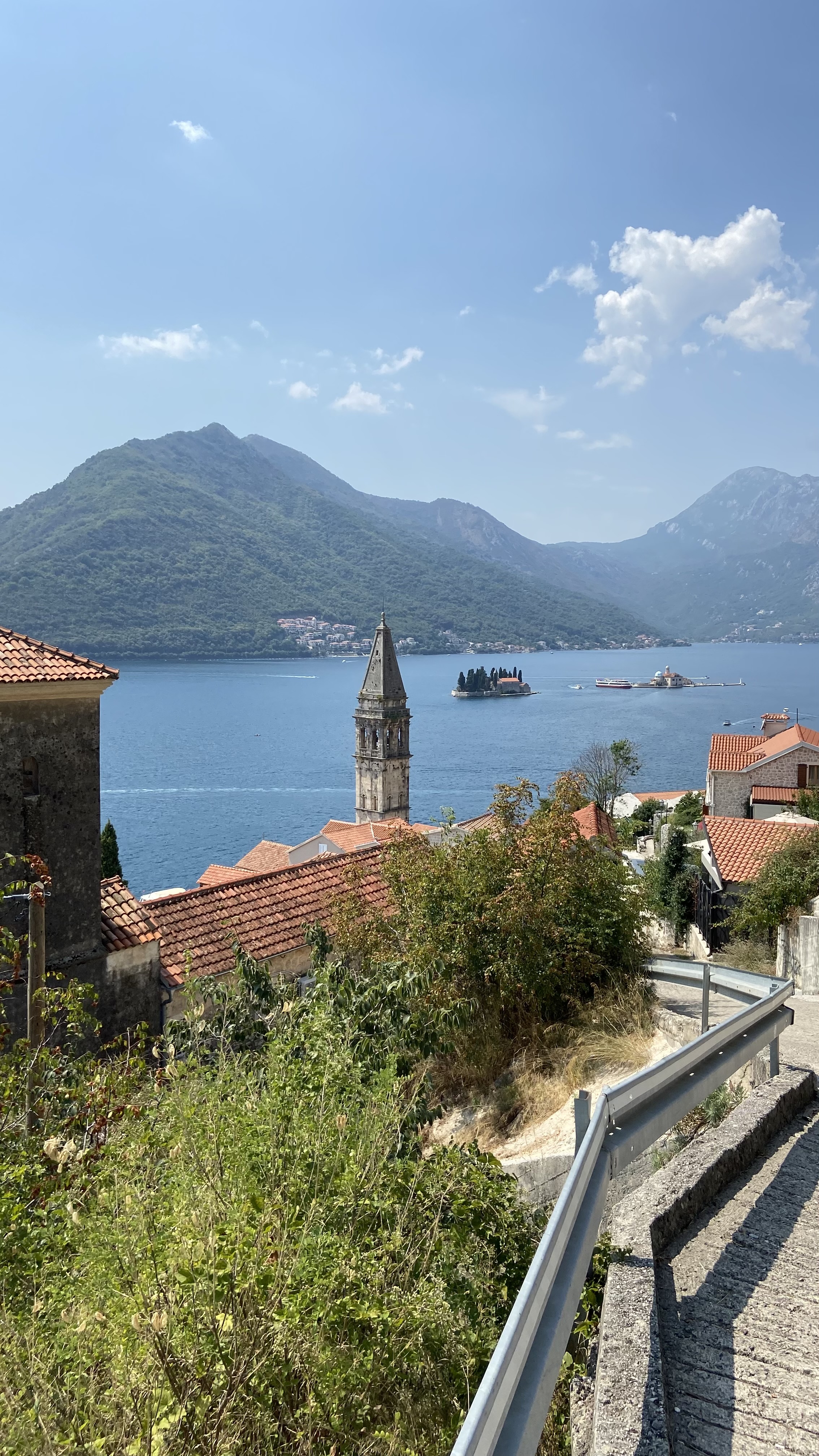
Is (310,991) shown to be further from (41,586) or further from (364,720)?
(41,586)

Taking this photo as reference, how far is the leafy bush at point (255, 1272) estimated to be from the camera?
2262 millimetres

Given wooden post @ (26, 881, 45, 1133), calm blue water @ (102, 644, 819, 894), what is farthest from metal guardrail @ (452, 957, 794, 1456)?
calm blue water @ (102, 644, 819, 894)

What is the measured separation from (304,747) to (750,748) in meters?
75.0

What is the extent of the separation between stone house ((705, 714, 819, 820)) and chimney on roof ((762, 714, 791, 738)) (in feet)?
39.8

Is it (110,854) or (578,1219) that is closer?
(578,1219)

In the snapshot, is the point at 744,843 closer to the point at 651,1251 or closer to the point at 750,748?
the point at 651,1251

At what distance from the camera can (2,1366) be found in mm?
2334

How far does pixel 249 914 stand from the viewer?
34.8ft

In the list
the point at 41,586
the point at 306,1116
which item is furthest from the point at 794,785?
the point at 41,586

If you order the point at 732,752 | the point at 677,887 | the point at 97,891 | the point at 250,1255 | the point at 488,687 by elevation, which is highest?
the point at 488,687

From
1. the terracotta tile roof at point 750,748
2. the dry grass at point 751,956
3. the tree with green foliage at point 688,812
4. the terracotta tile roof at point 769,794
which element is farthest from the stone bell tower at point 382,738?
the dry grass at point 751,956

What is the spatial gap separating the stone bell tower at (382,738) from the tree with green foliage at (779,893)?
29202 mm

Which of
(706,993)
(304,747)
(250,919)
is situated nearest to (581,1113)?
(706,993)

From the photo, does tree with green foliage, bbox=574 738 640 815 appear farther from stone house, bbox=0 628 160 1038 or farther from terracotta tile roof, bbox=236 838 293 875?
stone house, bbox=0 628 160 1038
